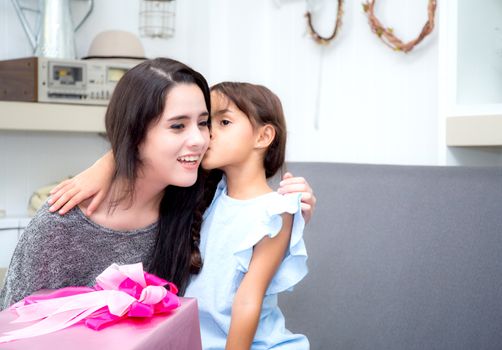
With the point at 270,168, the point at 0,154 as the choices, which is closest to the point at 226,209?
the point at 270,168

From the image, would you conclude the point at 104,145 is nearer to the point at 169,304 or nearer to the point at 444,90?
the point at 444,90

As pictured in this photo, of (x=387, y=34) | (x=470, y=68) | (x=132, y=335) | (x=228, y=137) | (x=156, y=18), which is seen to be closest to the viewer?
(x=132, y=335)

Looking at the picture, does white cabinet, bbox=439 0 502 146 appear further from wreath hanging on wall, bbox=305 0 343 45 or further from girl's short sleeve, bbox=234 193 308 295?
wreath hanging on wall, bbox=305 0 343 45

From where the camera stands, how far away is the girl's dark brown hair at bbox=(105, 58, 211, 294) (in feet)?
4.44

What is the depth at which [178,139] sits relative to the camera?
134 centimetres

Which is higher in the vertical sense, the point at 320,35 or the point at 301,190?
the point at 320,35

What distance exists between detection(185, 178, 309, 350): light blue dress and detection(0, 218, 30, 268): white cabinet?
1395 millimetres

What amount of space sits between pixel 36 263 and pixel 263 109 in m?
0.57

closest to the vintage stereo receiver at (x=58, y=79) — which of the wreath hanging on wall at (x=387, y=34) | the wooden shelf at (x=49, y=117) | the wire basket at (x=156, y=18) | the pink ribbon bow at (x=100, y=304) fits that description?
the wooden shelf at (x=49, y=117)

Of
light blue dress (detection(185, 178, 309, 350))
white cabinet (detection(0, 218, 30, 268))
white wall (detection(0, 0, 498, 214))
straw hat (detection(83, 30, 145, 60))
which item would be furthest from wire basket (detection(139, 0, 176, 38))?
light blue dress (detection(185, 178, 309, 350))

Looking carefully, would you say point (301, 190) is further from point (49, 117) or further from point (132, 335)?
point (49, 117)

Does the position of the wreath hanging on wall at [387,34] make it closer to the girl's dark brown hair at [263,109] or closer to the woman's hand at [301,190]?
the girl's dark brown hair at [263,109]

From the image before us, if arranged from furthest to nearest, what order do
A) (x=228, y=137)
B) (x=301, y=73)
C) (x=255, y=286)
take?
(x=301, y=73), (x=228, y=137), (x=255, y=286)

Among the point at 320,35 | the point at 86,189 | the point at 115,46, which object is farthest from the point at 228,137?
the point at 115,46
